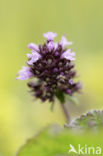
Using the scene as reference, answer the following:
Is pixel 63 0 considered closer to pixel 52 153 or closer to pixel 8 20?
pixel 8 20

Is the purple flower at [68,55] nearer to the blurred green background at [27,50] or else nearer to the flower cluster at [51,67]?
the flower cluster at [51,67]

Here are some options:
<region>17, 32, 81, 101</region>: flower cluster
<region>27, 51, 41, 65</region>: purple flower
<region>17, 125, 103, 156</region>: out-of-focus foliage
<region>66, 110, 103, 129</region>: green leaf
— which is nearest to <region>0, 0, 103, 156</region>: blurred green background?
<region>17, 32, 81, 101</region>: flower cluster

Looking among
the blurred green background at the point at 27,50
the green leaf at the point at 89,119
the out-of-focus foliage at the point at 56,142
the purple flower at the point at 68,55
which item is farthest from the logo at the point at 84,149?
the blurred green background at the point at 27,50

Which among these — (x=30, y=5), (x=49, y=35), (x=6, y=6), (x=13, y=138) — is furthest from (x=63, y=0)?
(x=49, y=35)

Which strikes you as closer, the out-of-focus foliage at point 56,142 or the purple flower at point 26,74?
the out-of-focus foliage at point 56,142

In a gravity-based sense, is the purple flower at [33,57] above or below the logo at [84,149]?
above

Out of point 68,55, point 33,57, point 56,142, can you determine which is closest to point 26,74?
point 33,57

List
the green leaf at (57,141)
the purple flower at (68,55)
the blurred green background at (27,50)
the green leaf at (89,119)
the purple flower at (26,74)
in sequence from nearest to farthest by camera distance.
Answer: the green leaf at (57,141)
the green leaf at (89,119)
the purple flower at (68,55)
the purple flower at (26,74)
the blurred green background at (27,50)
